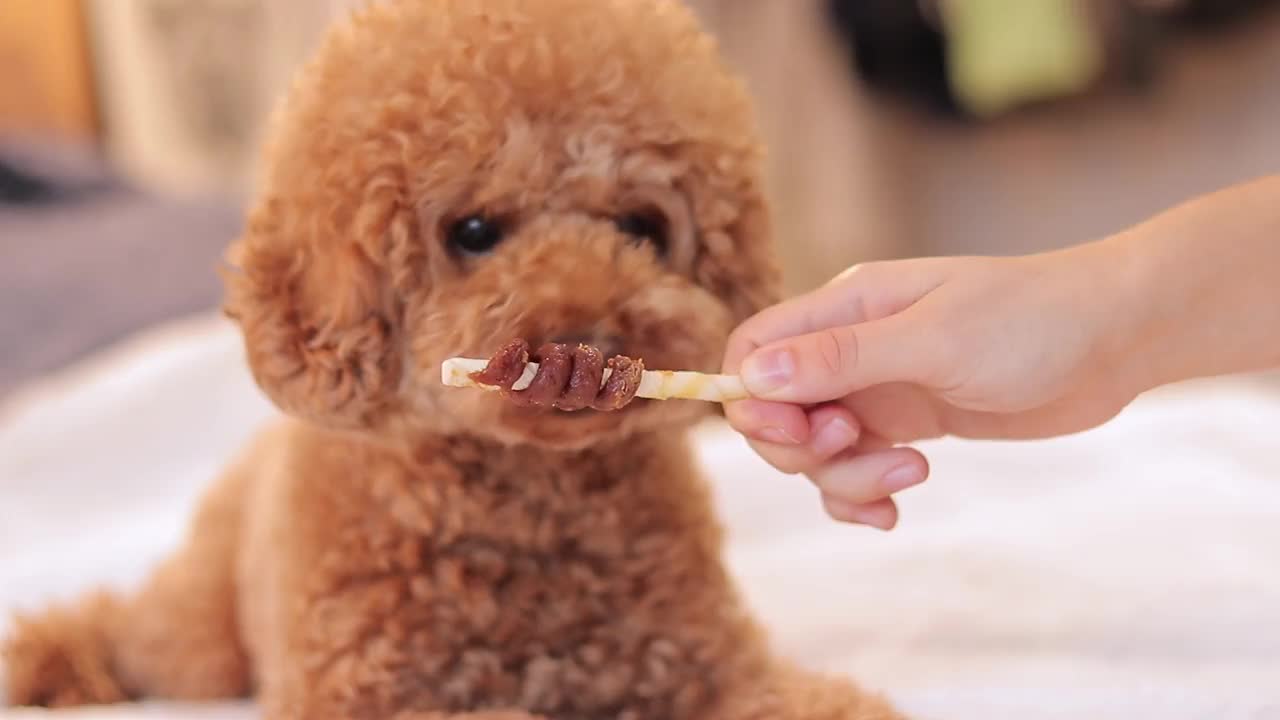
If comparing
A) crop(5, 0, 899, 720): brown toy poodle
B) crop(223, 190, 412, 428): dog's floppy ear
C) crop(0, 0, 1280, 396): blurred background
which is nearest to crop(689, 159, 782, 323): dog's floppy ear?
crop(5, 0, 899, 720): brown toy poodle

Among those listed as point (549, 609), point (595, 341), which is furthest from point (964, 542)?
point (595, 341)

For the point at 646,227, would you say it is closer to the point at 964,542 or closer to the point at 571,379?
the point at 571,379

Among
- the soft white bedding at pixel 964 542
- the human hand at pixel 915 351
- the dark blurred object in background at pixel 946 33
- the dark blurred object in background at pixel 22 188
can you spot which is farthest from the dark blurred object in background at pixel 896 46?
the human hand at pixel 915 351

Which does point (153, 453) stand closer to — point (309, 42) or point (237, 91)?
point (309, 42)

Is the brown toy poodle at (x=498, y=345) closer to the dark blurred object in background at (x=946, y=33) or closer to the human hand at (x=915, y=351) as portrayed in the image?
the human hand at (x=915, y=351)

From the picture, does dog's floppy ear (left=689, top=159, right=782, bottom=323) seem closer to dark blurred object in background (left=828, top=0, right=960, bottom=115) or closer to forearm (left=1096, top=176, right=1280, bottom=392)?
forearm (left=1096, top=176, right=1280, bottom=392)

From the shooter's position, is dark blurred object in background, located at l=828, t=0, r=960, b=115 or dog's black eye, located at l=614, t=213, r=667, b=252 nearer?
dog's black eye, located at l=614, t=213, r=667, b=252
